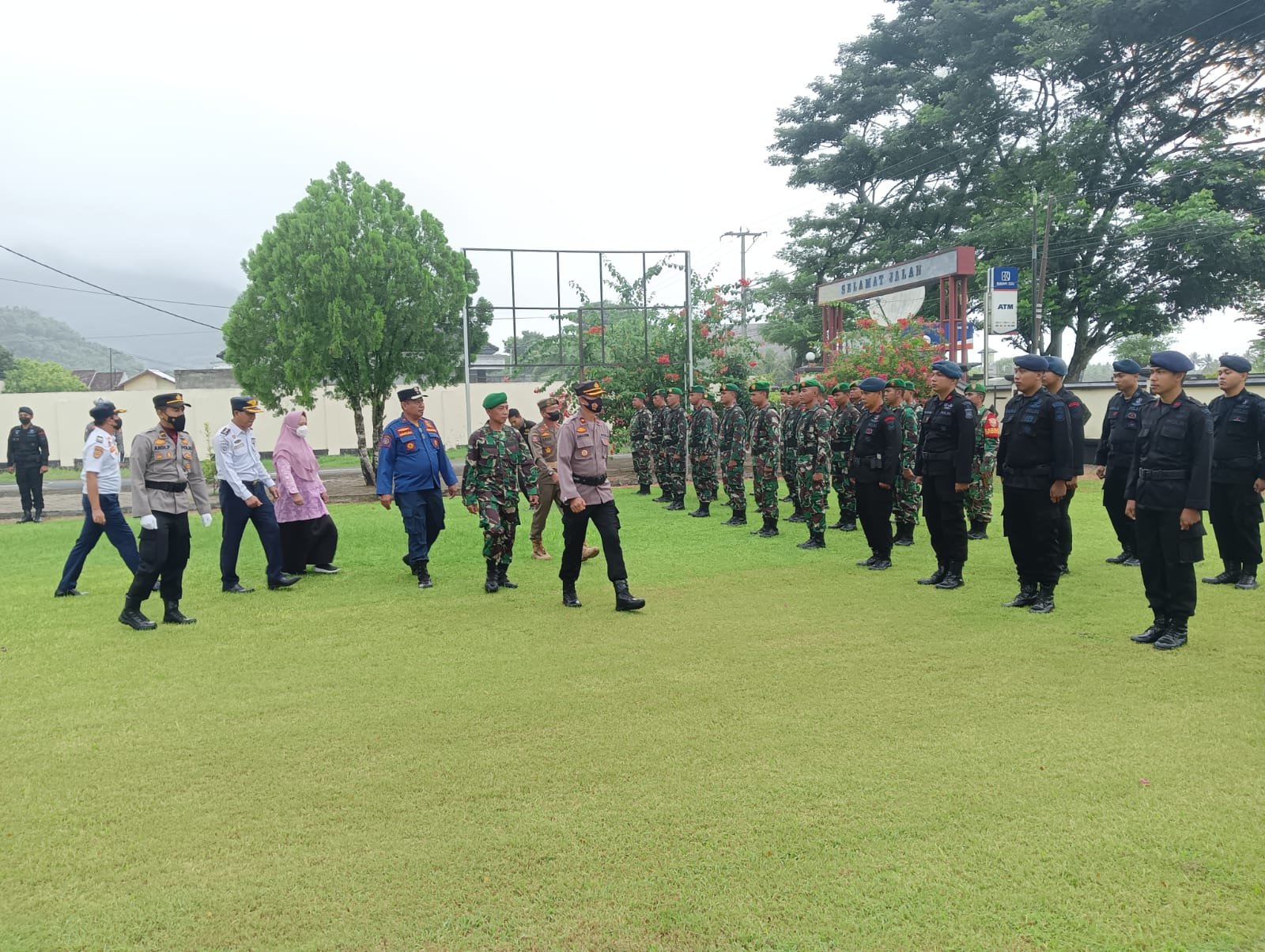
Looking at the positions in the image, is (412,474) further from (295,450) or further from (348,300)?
(348,300)

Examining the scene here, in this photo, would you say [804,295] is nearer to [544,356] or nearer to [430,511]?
[544,356]

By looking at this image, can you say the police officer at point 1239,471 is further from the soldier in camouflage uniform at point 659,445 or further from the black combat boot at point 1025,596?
the soldier in camouflage uniform at point 659,445

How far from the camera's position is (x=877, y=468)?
776cm

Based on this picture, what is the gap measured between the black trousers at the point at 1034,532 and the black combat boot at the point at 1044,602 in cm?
4

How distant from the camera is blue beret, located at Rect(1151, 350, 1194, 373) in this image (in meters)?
5.32

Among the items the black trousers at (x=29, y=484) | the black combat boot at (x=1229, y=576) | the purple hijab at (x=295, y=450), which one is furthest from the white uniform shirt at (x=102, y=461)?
the black combat boot at (x=1229, y=576)

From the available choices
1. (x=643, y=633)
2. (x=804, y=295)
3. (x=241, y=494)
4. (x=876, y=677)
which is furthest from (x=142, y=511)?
(x=804, y=295)

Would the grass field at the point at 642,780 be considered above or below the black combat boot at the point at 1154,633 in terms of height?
below

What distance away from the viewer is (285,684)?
4.97m

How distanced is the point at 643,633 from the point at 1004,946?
3666 mm

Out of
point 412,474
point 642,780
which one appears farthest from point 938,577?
point 412,474

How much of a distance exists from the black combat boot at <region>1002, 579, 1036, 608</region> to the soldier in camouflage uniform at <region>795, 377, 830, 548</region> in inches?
110

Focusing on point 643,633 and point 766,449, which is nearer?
point 643,633

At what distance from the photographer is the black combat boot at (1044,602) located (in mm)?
6207
